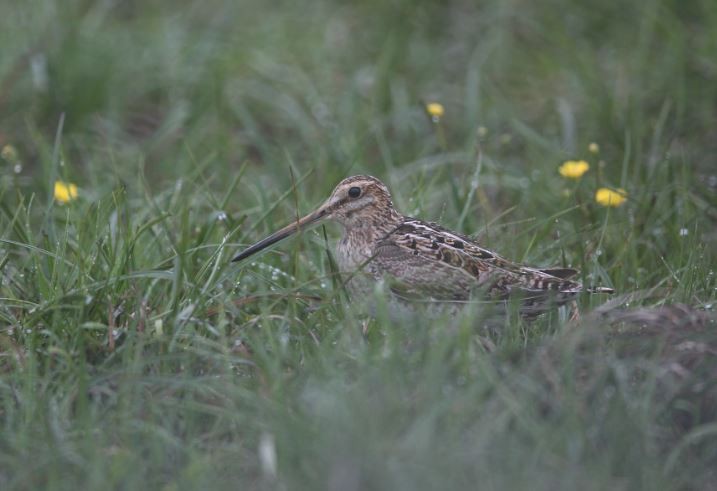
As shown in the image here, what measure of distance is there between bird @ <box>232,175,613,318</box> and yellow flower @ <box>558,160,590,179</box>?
1.03 m

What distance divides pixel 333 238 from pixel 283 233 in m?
0.87

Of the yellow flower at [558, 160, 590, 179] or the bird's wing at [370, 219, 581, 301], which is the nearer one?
the bird's wing at [370, 219, 581, 301]

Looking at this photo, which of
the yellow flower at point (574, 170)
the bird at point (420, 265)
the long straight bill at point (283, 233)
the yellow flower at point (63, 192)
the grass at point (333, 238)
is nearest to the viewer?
the grass at point (333, 238)

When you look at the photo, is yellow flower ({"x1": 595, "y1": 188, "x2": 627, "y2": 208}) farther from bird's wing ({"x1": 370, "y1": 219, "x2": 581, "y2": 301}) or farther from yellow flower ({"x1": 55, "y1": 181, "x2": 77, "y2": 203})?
yellow flower ({"x1": 55, "y1": 181, "x2": 77, "y2": 203})

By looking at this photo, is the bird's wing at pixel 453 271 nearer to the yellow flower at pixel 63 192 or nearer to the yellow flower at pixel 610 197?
the yellow flower at pixel 610 197

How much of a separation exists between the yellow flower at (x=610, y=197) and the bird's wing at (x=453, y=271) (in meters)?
0.84

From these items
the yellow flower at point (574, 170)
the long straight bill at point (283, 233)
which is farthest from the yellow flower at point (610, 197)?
the long straight bill at point (283, 233)

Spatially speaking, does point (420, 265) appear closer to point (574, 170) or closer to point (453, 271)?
point (453, 271)

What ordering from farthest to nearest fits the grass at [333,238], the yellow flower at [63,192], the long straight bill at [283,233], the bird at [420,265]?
the yellow flower at [63,192] → the long straight bill at [283,233] → the bird at [420,265] → the grass at [333,238]

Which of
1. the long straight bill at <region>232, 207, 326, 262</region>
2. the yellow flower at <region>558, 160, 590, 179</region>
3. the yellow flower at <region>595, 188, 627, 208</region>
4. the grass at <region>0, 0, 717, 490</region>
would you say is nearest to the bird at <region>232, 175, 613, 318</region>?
the long straight bill at <region>232, 207, 326, 262</region>

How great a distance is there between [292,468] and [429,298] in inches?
57.1

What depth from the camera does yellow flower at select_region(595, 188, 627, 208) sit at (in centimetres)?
567

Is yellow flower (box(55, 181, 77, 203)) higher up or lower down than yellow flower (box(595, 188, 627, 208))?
higher up

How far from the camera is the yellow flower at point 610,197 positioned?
18.6 ft
